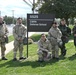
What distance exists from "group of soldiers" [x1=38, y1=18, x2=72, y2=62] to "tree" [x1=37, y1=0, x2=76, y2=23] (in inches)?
605

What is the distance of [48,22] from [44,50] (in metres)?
1.67

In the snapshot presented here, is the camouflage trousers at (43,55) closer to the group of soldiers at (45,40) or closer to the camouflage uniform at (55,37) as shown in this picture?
the group of soldiers at (45,40)

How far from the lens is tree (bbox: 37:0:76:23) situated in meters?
27.3

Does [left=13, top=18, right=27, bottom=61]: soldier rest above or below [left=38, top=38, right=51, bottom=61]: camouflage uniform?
above

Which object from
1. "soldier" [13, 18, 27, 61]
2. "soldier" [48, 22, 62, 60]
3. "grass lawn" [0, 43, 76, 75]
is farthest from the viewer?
"soldier" [13, 18, 27, 61]

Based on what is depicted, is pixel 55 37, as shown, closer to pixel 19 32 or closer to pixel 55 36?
pixel 55 36

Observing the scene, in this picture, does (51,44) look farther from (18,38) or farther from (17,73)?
(17,73)

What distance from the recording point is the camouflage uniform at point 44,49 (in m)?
11.0

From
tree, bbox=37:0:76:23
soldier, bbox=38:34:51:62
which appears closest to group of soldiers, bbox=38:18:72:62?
soldier, bbox=38:34:51:62

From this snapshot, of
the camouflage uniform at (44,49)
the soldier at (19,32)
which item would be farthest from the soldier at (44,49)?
the soldier at (19,32)

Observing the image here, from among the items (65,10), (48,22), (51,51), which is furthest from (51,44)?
(65,10)

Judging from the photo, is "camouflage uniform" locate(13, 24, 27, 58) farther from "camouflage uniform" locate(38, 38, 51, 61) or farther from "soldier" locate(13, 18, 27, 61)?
"camouflage uniform" locate(38, 38, 51, 61)

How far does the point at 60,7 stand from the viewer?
27688 millimetres

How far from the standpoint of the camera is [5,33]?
38.9ft
